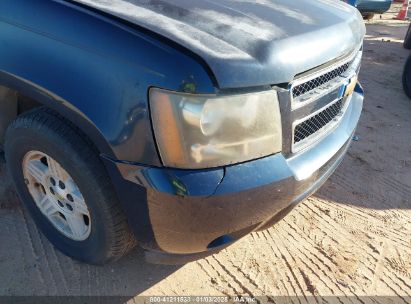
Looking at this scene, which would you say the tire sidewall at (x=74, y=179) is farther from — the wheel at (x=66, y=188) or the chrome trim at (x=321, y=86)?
the chrome trim at (x=321, y=86)

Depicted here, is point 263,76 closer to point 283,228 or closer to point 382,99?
point 283,228

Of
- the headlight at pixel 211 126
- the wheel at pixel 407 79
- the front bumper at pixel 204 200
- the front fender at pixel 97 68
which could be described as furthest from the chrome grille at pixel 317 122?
the wheel at pixel 407 79

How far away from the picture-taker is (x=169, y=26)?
174cm

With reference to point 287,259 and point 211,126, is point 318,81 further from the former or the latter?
point 287,259

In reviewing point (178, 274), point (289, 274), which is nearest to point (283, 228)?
point (289, 274)

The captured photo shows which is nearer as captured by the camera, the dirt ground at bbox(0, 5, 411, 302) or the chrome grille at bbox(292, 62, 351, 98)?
the chrome grille at bbox(292, 62, 351, 98)

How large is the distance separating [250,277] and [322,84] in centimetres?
118

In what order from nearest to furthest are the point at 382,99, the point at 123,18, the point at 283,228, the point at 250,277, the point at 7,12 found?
the point at 123,18 < the point at 7,12 < the point at 250,277 < the point at 283,228 < the point at 382,99

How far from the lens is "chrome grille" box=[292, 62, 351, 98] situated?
190 cm

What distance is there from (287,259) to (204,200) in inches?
44.4

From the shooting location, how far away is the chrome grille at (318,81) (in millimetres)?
1900

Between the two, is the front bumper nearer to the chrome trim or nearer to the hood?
the chrome trim

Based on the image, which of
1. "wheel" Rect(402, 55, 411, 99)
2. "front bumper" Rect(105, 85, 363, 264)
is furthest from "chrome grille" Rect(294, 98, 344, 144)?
"wheel" Rect(402, 55, 411, 99)

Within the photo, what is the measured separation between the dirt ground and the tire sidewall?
6.3 inches
